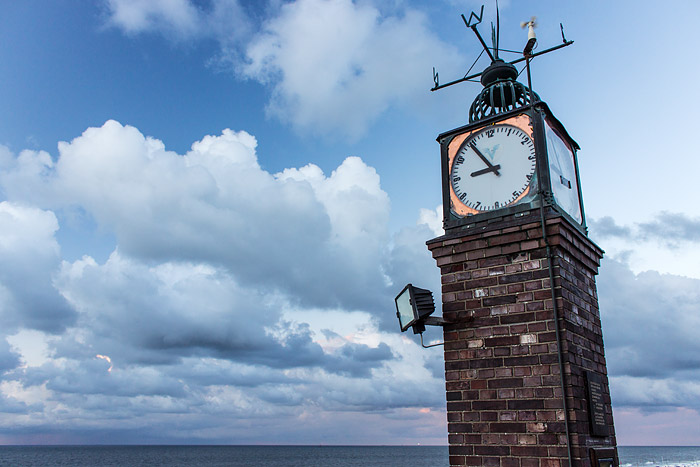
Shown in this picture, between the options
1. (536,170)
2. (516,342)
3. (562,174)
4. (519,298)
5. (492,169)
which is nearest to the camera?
(516,342)

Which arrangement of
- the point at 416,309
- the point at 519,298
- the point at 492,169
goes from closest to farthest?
the point at 519,298
the point at 416,309
the point at 492,169

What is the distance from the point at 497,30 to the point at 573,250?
134 inches

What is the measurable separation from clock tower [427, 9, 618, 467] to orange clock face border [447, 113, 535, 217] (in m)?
0.01

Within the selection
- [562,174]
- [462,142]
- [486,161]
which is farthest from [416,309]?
[562,174]

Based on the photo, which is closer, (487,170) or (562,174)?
(487,170)

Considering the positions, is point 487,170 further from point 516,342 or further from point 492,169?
point 516,342

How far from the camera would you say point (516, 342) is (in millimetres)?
5633

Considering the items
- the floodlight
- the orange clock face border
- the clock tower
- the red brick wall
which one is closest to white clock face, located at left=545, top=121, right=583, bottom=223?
the clock tower

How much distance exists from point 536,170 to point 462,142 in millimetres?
1090

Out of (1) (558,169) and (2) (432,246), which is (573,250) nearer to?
(1) (558,169)

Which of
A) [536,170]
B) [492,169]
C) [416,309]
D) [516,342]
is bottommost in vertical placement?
[516,342]

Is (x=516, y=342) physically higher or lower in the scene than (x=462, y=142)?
lower

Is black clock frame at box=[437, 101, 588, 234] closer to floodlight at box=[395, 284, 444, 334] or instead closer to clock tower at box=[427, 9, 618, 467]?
clock tower at box=[427, 9, 618, 467]

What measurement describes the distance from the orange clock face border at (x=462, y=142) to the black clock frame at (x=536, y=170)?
27mm
